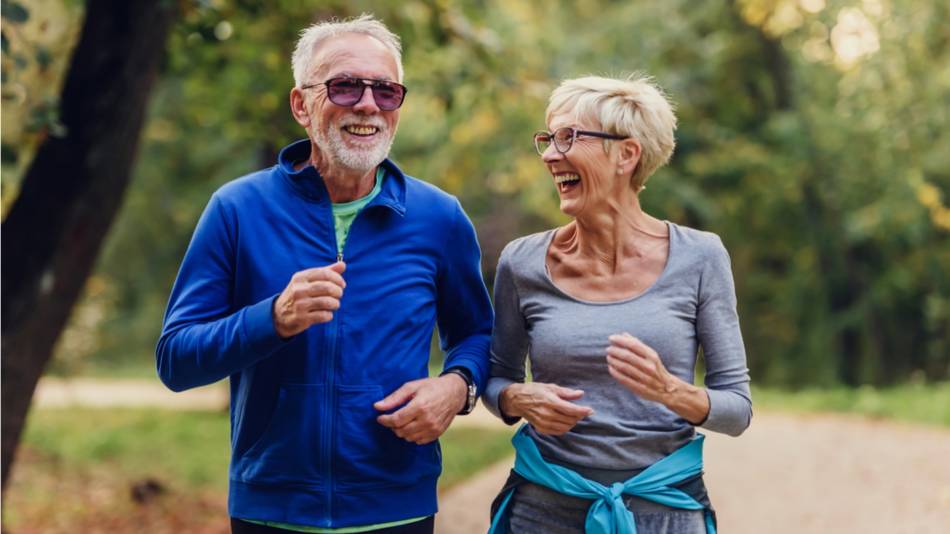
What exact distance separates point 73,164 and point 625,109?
3.60 meters

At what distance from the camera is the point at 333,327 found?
114 inches

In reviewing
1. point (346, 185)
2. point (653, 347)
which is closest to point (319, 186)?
point (346, 185)

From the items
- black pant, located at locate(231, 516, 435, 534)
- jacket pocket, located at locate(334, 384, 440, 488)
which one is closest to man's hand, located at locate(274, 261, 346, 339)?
jacket pocket, located at locate(334, 384, 440, 488)

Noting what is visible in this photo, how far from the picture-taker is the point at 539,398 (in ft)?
9.31

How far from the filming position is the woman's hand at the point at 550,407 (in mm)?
2791

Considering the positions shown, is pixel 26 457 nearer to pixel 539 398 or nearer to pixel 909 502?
pixel 909 502

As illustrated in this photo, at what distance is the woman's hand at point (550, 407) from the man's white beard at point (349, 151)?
64 centimetres

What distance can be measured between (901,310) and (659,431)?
64.8ft

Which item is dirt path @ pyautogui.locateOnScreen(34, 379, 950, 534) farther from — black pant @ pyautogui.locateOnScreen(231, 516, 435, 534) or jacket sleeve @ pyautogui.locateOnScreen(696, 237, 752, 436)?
jacket sleeve @ pyautogui.locateOnScreen(696, 237, 752, 436)

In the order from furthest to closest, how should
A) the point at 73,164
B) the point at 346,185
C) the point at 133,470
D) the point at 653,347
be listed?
the point at 133,470, the point at 73,164, the point at 346,185, the point at 653,347

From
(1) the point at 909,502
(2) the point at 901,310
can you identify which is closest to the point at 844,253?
(2) the point at 901,310

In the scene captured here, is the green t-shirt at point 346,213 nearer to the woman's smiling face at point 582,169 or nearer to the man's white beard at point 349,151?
the man's white beard at point 349,151

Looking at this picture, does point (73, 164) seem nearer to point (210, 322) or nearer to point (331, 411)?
point (210, 322)

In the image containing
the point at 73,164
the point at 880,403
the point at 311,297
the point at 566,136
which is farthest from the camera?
the point at 880,403
